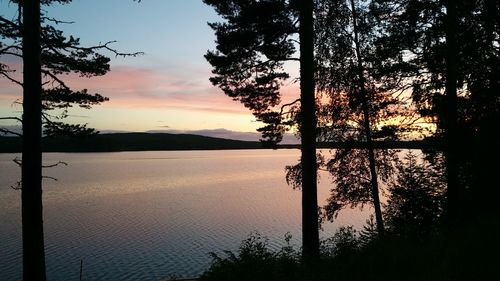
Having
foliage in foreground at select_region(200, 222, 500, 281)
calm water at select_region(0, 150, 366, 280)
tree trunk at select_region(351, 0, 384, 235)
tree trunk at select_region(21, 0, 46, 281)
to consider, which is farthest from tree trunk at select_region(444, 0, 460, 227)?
calm water at select_region(0, 150, 366, 280)

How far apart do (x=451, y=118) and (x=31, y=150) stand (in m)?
11.6

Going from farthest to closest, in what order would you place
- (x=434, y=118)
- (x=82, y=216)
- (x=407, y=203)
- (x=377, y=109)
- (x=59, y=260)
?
(x=82, y=216) → (x=59, y=260) → (x=377, y=109) → (x=434, y=118) → (x=407, y=203)

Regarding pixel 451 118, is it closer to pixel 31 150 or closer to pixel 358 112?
pixel 358 112

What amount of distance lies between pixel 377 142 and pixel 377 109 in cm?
166

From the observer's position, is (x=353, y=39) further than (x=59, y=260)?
No

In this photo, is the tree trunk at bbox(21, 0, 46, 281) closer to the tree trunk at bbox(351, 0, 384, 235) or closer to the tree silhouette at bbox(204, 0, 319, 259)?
the tree silhouette at bbox(204, 0, 319, 259)

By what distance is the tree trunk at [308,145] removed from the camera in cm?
1213

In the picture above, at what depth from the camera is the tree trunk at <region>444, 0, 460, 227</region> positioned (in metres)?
12.1

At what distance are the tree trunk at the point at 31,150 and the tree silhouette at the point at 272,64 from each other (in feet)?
19.1

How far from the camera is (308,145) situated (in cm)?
1211

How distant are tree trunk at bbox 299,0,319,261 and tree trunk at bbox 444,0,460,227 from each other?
12.7 ft

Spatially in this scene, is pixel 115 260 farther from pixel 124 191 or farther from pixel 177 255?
pixel 124 191

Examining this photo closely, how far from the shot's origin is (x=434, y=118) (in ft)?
50.2

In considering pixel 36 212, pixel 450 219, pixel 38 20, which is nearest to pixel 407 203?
pixel 450 219
